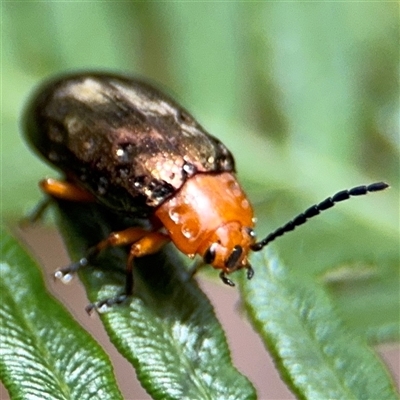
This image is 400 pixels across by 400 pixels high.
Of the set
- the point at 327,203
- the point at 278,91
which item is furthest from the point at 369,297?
the point at 278,91

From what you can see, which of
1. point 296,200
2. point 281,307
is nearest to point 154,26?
point 296,200

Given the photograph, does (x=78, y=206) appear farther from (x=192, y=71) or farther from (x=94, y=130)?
(x=192, y=71)

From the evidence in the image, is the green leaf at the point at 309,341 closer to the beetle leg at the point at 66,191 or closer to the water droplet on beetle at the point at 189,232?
the water droplet on beetle at the point at 189,232

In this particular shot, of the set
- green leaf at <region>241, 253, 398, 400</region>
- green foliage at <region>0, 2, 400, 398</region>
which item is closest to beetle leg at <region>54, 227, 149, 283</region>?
green leaf at <region>241, 253, 398, 400</region>

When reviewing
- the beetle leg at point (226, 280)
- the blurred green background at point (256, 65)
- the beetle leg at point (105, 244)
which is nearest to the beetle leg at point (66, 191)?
the beetle leg at point (105, 244)

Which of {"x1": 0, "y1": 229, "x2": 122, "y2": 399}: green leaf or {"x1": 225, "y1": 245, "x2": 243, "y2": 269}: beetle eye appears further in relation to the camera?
{"x1": 225, "y1": 245, "x2": 243, "y2": 269}: beetle eye

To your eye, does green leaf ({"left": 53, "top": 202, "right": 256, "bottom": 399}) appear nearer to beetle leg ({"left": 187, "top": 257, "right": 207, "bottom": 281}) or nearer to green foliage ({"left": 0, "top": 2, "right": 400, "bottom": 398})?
beetle leg ({"left": 187, "top": 257, "right": 207, "bottom": 281})

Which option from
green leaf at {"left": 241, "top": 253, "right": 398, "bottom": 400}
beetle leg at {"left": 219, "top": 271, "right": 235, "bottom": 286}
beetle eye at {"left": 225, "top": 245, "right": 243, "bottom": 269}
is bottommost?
green leaf at {"left": 241, "top": 253, "right": 398, "bottom": 400}
